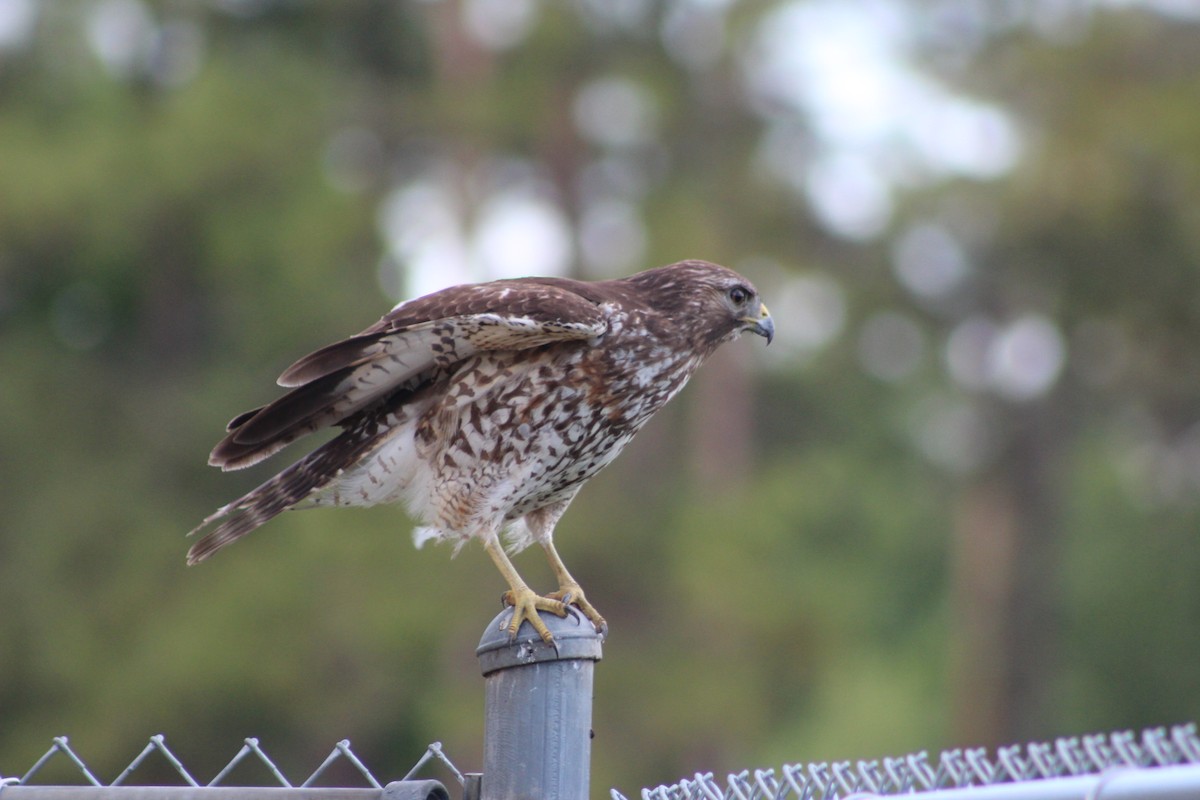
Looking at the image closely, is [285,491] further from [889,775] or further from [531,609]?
[889,775]

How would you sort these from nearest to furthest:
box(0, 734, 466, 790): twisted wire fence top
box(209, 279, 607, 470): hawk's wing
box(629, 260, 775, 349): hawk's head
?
1. box(0, 734, 466, 790): twisted wire fence top
2. box(209, 279, 607, 470): hawk's wing
3. box(629, 260, 775, 349): hawk's head

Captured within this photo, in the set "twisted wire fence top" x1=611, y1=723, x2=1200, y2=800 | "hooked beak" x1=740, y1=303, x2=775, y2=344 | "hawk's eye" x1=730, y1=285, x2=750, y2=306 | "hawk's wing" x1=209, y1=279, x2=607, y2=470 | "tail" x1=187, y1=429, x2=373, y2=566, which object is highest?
"hawk's eye" x1=730, y1=285, x2=750, y2=306

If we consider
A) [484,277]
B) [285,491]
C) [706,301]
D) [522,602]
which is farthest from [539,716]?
[484,277]

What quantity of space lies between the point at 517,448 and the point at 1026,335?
11.1 meters

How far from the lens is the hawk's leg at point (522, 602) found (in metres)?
2.64

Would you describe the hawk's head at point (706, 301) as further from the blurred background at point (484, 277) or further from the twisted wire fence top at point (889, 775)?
the blurred background at point (484, 277)

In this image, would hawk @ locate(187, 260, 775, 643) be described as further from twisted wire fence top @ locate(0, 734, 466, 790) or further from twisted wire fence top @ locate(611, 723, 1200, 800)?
twisted wire fence top @ locate(611, 723, 1200, 800)

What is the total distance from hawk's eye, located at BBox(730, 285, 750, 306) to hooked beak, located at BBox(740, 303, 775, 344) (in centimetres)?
5

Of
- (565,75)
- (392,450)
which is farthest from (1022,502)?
(392,450)

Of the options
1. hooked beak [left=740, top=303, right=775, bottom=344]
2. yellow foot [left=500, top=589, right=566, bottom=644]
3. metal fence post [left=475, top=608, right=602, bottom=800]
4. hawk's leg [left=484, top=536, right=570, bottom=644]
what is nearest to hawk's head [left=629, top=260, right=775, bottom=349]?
hooked beak [left=740, top=303, right=775, bottom=344]

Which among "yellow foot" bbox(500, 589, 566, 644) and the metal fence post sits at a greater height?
"yellow foot" bbox(500, 589, 566, 644)

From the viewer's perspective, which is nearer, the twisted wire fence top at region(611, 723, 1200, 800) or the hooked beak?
the twisted wire fence top at region(611, 723, 1200, 800)

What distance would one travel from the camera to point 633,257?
12.9 meters

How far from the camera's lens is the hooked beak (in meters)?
4.42
